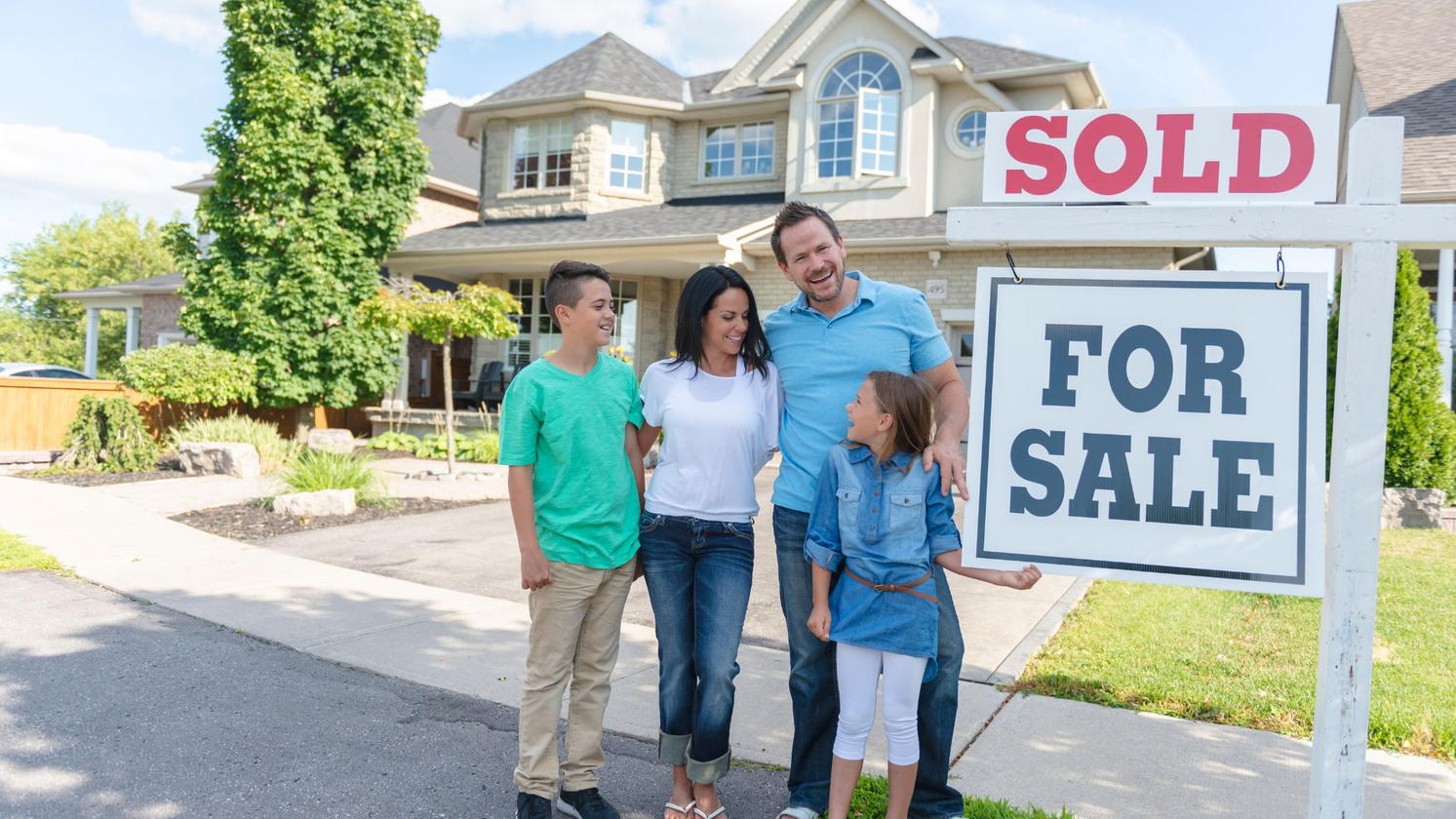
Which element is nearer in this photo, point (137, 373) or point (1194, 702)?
point (1194, 702)

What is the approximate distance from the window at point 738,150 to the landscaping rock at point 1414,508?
413 inches

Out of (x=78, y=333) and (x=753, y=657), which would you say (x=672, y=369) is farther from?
(x=78, y=333)

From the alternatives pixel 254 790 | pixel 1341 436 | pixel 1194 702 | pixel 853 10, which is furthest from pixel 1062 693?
pixel 853 10

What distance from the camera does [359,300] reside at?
1572 cm

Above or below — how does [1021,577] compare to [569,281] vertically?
below

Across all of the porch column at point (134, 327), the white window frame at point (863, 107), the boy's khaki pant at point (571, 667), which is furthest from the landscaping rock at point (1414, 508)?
the porch column at point (134, 327)

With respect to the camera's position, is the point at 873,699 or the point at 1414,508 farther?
the point at 1414,508

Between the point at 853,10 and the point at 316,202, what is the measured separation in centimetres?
914

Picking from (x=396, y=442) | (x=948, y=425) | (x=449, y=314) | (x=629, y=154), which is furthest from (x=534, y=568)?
(x=629, y=154)

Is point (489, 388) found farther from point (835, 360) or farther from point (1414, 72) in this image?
point (1414, 72)

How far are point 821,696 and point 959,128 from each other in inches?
526

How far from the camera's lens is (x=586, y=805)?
3141mm

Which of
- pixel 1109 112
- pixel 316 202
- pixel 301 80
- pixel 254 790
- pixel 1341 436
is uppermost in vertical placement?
pixel 301 80

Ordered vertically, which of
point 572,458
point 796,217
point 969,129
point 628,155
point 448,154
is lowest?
point 572,458
